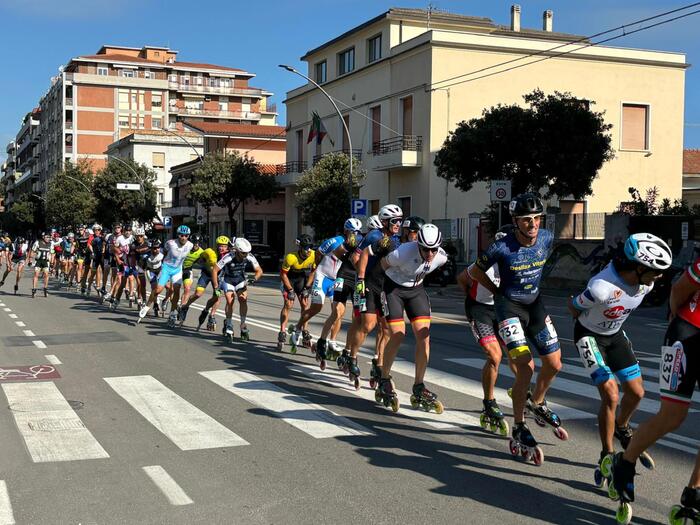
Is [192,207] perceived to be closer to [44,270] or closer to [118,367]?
[44,270]

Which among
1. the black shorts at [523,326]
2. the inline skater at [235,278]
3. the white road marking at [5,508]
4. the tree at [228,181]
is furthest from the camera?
the tree at [228,181]

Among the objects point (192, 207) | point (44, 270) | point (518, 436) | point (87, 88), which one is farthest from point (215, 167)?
point (87, 88)

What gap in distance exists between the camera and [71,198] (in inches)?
3019

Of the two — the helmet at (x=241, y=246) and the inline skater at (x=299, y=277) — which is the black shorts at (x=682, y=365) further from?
the helmet at (x=241, y=246)

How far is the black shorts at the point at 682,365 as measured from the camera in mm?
4664

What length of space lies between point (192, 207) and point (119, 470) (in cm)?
6344

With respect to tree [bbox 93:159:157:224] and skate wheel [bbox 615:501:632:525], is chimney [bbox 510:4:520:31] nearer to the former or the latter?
tree [bbox 93:159:157:224]

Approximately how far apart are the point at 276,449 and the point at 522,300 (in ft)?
7.41

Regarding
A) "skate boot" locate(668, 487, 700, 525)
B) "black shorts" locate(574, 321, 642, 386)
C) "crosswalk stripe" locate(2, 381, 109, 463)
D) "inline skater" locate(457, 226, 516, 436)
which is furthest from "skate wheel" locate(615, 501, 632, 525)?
"crosswalk stripe" locate(2, 381, 109, 463)

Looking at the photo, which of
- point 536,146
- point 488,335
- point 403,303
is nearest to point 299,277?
point 403,303

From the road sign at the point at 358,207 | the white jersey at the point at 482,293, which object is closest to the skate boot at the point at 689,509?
the white jersey at the point at 482,293

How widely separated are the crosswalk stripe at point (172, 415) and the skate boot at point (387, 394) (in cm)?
164

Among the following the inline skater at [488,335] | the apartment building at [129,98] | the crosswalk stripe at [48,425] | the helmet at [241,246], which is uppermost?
the apartment building at [129,98]

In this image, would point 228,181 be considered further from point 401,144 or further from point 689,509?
point 689,509
